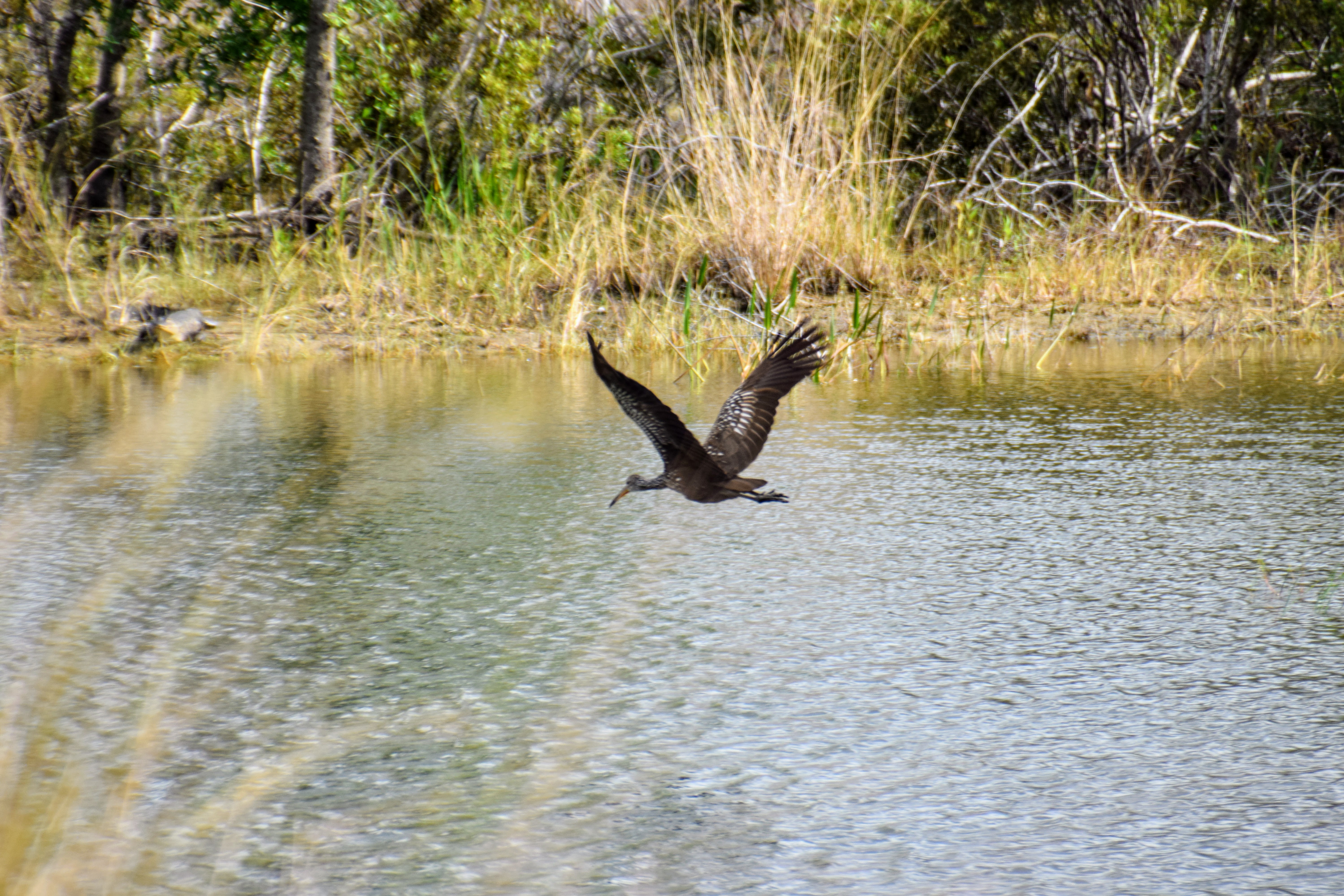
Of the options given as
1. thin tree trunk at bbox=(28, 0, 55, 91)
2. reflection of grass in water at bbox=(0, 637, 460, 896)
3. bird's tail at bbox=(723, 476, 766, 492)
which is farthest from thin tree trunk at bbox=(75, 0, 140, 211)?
reflection of grass in water at bbox=(0, 637, 460, 896)

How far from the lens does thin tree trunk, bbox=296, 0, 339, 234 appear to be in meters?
8.51

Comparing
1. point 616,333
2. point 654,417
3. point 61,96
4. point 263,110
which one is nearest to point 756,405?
point 654,417

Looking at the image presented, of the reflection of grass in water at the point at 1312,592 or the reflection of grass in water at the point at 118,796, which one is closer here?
the reflection of grass in water at the point at 118,796

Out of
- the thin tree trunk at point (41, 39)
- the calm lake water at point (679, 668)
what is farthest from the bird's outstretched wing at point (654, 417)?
the thin tree trunk at point (41, 39)

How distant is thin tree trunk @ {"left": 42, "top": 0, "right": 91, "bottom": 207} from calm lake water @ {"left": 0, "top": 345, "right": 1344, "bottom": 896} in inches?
230

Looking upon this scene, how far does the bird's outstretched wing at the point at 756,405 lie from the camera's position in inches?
105

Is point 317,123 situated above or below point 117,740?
above

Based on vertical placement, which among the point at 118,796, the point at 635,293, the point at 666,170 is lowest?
the point at 118,796

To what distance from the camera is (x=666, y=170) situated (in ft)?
27.6

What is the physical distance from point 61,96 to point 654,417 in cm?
832

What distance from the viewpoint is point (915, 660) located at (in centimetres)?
196

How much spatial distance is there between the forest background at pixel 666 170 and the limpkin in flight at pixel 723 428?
6.74 feet

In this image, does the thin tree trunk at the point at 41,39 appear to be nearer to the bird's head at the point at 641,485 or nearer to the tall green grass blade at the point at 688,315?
the tall green grass blade at the point at 688,315

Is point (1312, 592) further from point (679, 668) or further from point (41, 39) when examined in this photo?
point (41, 39)
